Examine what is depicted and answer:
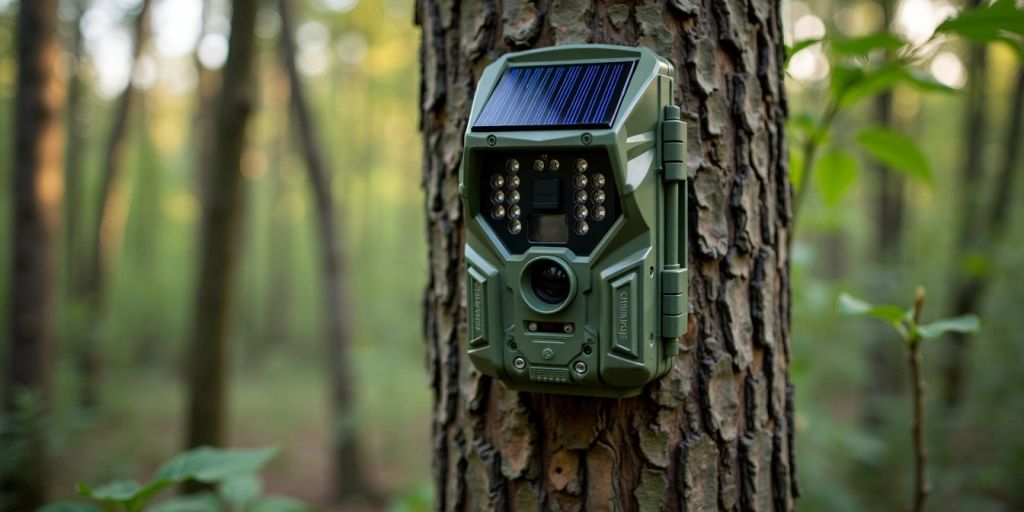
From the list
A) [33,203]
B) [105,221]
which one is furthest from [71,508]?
[105,221]

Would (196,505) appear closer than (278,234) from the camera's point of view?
Yes

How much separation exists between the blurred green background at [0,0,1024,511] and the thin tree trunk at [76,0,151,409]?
14.7 inches

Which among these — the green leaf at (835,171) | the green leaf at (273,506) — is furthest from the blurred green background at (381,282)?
the green leaf at (273,506)

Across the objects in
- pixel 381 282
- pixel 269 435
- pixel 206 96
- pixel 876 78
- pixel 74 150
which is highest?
pixel 206 96

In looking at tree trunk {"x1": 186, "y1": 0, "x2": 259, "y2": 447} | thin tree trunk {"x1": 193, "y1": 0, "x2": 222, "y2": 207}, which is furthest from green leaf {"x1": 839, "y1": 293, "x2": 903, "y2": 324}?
thin tree trunk {"x1": 193, "y1": 0, "x2": 222, "y2": 207}

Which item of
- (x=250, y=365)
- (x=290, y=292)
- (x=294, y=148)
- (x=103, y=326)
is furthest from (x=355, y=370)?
(x=290, y=292)

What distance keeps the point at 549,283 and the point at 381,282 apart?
1396 centimetres

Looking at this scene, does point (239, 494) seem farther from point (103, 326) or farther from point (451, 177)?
point (103, 326)

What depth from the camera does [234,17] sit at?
4.84m

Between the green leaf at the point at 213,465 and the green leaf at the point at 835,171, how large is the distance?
169 centimetres

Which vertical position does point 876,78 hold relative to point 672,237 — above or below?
above

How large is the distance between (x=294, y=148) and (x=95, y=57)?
4773 millimetres

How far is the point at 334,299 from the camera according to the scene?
288 inches

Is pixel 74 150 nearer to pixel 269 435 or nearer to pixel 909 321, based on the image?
pixel 269 435
